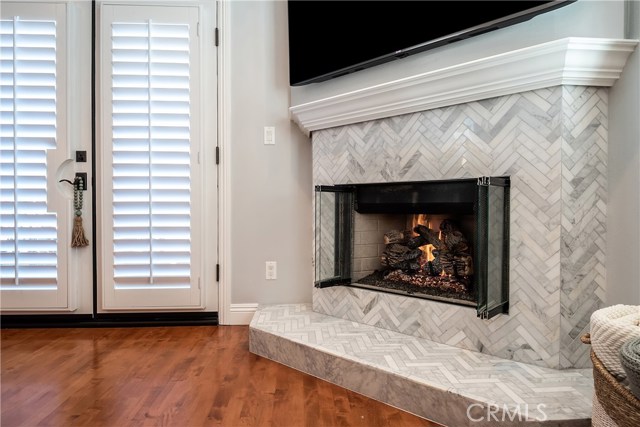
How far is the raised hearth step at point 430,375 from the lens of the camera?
1228 mm

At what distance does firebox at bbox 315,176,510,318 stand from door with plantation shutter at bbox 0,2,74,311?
1.73m

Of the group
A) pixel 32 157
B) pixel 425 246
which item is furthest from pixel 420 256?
pixel 32 157

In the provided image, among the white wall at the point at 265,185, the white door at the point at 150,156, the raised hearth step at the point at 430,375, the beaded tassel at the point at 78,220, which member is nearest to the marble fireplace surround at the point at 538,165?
the raised hearth step at the point at 430,375

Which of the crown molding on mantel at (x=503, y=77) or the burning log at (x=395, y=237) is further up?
the crown molding on mantel at (x=503, y=77)

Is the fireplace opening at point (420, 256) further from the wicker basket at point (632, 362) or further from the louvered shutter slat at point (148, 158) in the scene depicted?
the louvered shutter slat at point (148, 158)

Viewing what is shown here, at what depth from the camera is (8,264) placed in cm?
248

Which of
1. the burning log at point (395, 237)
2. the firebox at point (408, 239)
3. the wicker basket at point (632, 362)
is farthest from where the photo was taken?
the burning log at point (395, 237)

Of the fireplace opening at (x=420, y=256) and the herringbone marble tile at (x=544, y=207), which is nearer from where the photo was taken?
the herringbone marble tile at (x=544, y=207)

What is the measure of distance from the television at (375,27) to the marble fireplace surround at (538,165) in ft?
0.59

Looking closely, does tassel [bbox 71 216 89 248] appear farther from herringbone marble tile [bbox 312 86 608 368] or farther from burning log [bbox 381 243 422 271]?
herringbone marble tile [bbox 312 86 608 368]

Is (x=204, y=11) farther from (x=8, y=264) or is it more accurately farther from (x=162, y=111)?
(x=8, y=264)

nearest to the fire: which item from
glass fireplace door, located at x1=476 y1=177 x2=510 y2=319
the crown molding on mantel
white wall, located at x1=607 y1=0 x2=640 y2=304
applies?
glass fireplace door, located at x1=476 y1=177 x2=510 y2=319

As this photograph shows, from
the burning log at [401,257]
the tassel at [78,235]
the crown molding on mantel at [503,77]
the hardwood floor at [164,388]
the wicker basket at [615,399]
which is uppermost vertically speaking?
the crown molding on mantel at [503,77]

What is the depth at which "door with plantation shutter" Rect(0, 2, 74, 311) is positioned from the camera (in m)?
2.48
